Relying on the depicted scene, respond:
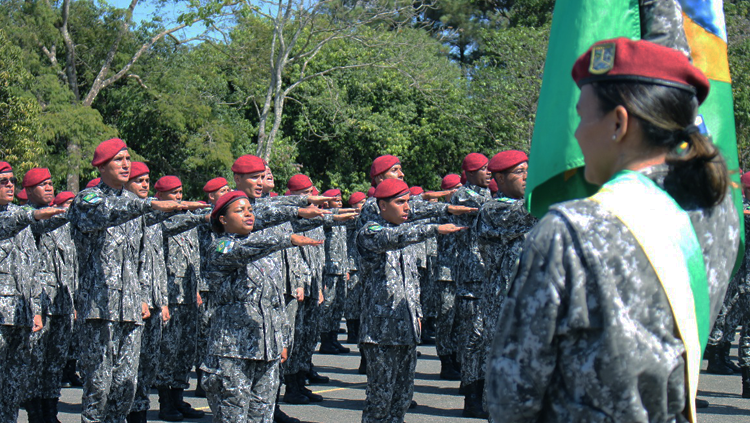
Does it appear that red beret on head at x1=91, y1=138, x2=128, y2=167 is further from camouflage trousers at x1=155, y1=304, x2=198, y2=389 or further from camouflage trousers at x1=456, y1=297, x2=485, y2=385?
camouflage trousers at x1=456, y1=297, x2=485, y2=385

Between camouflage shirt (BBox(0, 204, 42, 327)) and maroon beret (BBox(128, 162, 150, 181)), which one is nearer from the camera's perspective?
camouflage shirt (BBox(0, 204, 42, 327))

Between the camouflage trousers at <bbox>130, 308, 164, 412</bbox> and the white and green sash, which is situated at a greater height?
the white and green sash

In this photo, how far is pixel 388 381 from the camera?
6.07m

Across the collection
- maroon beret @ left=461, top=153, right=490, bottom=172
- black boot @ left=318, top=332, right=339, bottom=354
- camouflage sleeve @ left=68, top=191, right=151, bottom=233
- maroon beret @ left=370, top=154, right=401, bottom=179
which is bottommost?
black boot @ left=318, top=332, right=339, bottom=354

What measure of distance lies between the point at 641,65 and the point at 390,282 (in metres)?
4.62

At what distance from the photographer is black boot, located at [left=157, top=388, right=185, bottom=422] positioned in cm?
766

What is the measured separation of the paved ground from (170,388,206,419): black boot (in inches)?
4.0

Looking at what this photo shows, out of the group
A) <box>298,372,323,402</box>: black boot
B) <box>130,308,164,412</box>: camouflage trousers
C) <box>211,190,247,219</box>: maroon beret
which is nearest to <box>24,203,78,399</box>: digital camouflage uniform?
<box>130,308,164,412</box>: camouflage trousers

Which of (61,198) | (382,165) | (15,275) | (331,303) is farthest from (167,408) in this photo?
(331,303)

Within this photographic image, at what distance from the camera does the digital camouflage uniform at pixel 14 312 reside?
6605 mm

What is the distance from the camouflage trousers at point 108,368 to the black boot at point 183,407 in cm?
158

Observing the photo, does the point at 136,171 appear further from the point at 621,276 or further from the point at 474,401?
the point at 621,276

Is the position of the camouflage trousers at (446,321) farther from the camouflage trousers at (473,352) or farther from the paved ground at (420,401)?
the camouflage trousers at (473,352)

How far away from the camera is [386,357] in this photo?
6148 mm
